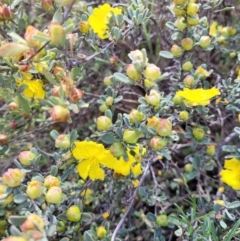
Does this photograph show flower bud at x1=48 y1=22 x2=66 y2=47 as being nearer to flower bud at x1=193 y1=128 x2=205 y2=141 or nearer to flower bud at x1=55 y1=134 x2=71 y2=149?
flower bud at x1=55 y1=134 x2=71 y2=149

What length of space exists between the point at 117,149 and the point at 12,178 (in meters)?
0.26

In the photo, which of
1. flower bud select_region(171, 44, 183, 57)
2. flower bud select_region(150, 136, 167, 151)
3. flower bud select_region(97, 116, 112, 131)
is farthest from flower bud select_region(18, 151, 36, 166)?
flower bud select_region(171, 44, 183, 57)

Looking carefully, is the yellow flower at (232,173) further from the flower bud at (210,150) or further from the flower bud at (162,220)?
the flower bud at (162,220)

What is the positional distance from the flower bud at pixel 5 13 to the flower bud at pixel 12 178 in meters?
0.45

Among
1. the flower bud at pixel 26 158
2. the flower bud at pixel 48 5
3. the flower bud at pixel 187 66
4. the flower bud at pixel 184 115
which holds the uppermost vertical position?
the flower bud at pixel 48 5

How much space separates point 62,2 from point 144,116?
36 cm

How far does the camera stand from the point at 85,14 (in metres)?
Answer: 1.41

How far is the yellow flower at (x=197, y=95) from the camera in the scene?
1.25 metres

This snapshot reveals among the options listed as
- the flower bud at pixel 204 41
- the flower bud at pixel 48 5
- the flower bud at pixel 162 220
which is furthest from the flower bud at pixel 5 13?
the flower bud at pixel 162 220

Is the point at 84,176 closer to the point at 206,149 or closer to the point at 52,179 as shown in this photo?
the point at 52,179

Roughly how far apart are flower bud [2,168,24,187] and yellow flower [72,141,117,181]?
188 millimetres

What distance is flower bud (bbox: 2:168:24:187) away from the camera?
105 cm

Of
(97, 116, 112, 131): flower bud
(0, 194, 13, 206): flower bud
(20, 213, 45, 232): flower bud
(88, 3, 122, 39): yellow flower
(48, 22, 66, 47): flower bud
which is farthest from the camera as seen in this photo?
(88, 3, 122, 39): yellow flower

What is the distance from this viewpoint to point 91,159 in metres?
1.24
